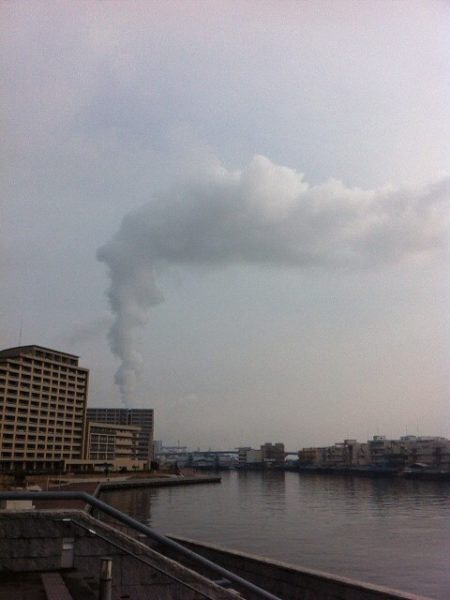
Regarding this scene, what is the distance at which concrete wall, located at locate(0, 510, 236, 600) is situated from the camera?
6766 mm

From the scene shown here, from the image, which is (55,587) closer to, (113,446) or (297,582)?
(297,582)

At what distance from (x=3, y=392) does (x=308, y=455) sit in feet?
353

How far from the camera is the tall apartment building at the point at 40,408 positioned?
81625mm

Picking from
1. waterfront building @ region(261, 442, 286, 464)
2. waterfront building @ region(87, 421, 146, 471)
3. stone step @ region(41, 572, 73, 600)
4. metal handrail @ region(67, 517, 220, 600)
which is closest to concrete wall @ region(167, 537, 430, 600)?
metal handrail @ region(67, 517, 220, 600)

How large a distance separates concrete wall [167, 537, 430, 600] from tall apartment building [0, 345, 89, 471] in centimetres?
7404

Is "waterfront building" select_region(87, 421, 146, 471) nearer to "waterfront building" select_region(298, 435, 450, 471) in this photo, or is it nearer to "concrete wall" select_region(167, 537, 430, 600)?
"waterfront building" select_region(298, 435, 450, 471)

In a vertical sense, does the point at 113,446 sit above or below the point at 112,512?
below

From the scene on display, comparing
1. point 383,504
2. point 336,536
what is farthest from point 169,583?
point 383,504

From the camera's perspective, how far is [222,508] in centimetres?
4728

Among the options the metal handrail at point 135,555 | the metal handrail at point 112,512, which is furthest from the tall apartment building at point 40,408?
the metal handrail at point 112,512

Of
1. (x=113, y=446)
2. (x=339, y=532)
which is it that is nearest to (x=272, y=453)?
(x=113, y=446)

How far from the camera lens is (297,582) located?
11.6 metres

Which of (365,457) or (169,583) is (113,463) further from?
(169,583)

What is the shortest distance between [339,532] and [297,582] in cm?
2016
